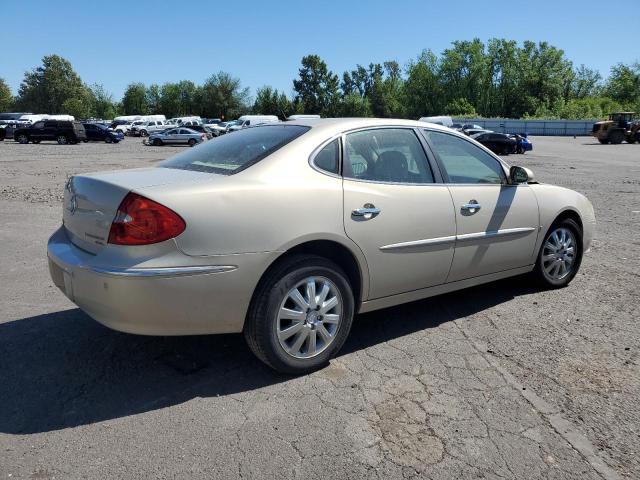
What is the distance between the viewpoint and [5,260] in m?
6.01

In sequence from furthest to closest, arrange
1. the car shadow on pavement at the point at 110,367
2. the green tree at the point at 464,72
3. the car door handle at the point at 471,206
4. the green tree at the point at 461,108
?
1. the green tree at the point at 464,72
2. the green tree at the point at 461,108
3. the car door handle at the point at 471,206
4. the car shadow on pavement at the point at 110,367

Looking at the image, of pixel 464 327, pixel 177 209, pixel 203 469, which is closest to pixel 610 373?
pixel 464 327

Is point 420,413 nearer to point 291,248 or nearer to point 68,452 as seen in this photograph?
point 291,248

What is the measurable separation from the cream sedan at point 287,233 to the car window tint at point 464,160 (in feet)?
0.05

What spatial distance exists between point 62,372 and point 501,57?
330 ft

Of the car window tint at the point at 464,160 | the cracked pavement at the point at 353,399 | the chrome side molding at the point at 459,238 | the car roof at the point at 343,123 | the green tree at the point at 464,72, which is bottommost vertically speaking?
the cracked pavement at the point at 353,399

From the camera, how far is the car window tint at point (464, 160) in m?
4.19

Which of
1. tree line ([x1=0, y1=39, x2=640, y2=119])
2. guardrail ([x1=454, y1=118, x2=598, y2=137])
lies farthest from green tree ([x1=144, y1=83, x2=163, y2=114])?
guardrail ([x1=454, y1=118, x2=598, y2=137])

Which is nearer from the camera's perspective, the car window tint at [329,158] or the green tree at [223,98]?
the car window tint at [329,158]

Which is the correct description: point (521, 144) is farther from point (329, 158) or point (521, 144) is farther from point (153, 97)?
point (153, 97)

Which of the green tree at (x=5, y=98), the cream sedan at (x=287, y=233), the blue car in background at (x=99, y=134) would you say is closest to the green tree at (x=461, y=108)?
the blue car in background at (x=99, y=134)

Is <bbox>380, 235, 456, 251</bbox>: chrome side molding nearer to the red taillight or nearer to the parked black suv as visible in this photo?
the red taillight

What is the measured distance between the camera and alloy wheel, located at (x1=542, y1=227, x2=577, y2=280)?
4.99m

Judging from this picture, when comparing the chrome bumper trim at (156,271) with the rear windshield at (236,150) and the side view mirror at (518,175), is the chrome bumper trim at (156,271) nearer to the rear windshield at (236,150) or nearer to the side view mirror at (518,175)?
the rear windshield at (236,150)
